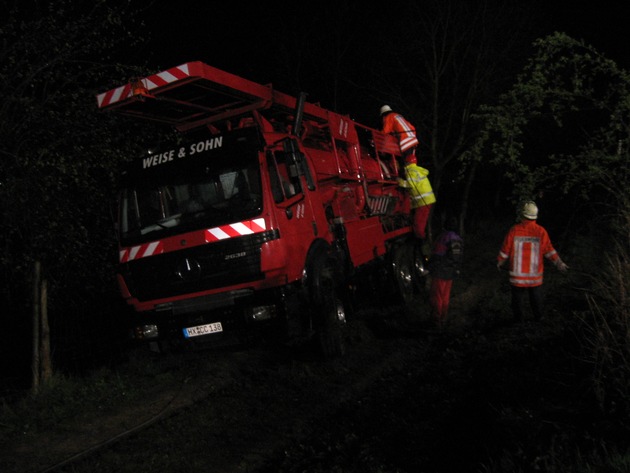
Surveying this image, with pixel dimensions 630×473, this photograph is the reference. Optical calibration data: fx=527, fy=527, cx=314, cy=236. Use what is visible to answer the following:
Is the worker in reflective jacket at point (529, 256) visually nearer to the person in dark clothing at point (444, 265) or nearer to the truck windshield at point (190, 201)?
the person in dark clothing at point (444, 265)

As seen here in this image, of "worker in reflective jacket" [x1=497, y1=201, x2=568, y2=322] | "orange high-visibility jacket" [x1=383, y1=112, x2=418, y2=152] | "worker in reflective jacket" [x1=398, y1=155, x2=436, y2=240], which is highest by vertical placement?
"orange high-visibility jacket" [x1=383, y1=112, x2=418, y2=152]

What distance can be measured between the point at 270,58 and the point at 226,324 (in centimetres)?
1513

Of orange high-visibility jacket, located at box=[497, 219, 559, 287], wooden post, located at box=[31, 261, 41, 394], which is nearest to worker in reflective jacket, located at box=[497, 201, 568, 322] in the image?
orange high-visibility jacket, located at box=[497, 219, 559, 287]

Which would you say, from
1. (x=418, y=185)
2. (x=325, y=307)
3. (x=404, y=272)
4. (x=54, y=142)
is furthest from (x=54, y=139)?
(x=418, y=185)

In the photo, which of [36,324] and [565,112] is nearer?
[36,324]

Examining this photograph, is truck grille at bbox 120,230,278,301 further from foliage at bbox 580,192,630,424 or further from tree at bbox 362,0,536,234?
tree at bbox 362,0,536,234

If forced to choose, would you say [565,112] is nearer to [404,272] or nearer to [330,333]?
[404,272]

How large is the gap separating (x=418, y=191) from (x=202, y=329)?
549 centimetres

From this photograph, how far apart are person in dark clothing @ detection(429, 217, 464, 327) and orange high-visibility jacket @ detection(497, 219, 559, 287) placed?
797mm

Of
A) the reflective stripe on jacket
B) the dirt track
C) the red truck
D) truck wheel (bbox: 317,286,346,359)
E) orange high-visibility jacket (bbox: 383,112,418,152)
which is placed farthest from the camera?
orange high-visibility jacket (bbox: 383,112,418,152)

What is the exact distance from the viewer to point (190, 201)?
595 cm

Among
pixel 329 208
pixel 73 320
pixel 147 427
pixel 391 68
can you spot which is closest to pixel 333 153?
pixel 329 208

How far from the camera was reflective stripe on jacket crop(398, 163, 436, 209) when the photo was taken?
978 cm

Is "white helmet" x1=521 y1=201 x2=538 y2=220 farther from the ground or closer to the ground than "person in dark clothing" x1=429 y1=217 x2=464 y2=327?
farther from the ground
